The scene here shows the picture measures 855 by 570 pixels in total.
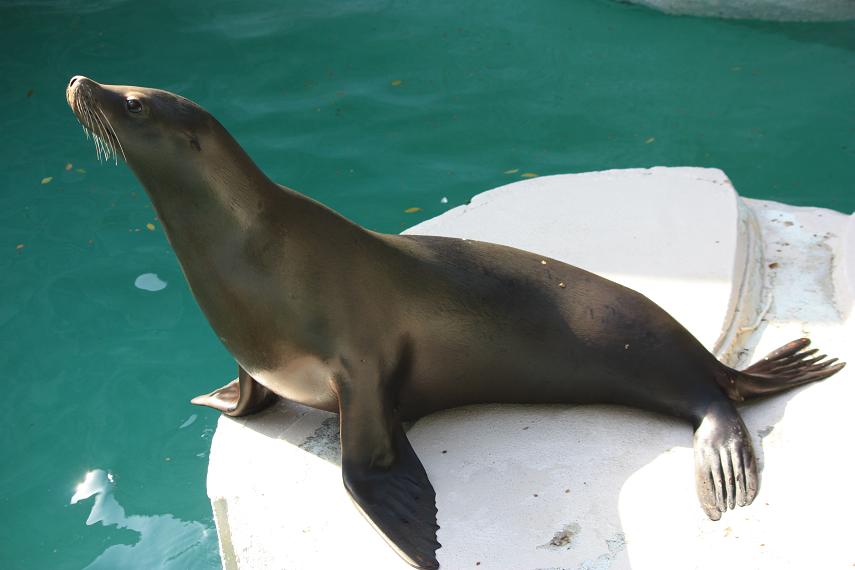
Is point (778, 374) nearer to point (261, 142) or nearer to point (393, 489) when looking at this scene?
point (393, 489)

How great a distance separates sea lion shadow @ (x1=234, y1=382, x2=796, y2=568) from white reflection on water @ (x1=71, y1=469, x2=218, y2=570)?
85 centimetres

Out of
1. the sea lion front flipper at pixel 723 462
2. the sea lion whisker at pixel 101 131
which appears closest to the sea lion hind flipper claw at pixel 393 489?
the sea lion front flipper at pixel 723 462

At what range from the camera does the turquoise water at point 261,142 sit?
4.59 m

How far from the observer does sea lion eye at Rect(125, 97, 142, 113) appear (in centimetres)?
270

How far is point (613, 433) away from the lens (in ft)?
10.3

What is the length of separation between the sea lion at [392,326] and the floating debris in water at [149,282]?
2.37 m

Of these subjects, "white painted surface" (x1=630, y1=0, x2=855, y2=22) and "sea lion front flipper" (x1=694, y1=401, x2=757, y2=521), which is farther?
"white painted surface" (x1=630, y1=0, x2=855, y2=22)

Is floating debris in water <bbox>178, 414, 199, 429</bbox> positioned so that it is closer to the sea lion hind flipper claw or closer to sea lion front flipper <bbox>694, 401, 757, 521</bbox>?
the sea lion hind flipper claw

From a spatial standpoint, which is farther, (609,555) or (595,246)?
(595,246)

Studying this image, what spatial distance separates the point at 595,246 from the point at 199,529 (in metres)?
2.02

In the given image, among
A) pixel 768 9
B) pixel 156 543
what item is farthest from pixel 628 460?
pixel 768 9

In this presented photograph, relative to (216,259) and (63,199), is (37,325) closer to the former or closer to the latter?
(63,199)

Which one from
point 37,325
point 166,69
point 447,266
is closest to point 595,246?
point 447,266

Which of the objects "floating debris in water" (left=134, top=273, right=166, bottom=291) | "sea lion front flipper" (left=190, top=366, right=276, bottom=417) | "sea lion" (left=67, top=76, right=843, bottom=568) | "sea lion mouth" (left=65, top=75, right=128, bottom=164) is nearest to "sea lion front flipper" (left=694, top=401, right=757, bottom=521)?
"sea lion" (left=67, top=76, right=843, bottom=568)
